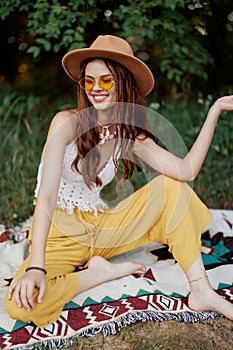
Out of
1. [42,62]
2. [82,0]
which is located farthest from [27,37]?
[82,0]

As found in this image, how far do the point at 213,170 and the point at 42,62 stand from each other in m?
1.93

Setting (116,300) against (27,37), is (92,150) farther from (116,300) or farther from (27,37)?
(27,37)

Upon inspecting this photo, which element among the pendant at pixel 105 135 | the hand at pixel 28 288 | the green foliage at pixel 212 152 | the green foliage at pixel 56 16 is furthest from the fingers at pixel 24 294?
the green foliage at pixel 56 16

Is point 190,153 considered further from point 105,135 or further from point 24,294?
point 24,294

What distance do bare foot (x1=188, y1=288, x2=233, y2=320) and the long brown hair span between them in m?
0.63

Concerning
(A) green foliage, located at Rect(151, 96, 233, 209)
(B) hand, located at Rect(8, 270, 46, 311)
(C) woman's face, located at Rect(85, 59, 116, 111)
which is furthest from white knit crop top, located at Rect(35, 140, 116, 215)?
(A) green foliage, located at Rect(151, 96, 233, 209)

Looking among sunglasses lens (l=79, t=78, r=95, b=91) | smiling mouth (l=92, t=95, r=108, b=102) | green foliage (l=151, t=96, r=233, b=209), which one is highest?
sunglasses lens (l=79, t=78, r=95, b=91)

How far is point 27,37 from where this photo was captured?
439 cm

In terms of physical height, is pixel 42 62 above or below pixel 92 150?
below

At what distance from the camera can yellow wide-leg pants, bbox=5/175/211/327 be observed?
78.4 inches

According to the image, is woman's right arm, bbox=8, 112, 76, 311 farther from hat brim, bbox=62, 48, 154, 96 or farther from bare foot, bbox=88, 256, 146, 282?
bare foot, bbox=88, 256, 146, 282

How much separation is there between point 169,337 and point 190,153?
0.72 m

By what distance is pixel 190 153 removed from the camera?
2.15 meters

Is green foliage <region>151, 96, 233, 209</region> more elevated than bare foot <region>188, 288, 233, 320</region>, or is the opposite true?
bare foot <region>188, 288, 233, 320</region>
